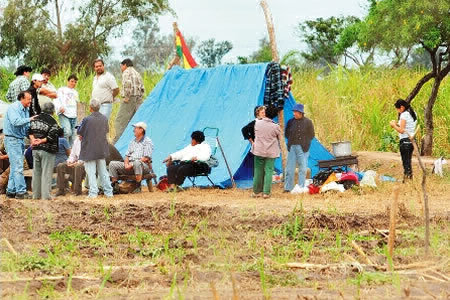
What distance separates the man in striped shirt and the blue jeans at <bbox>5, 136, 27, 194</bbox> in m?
3.02

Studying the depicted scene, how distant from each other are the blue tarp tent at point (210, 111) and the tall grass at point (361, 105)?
4.55m

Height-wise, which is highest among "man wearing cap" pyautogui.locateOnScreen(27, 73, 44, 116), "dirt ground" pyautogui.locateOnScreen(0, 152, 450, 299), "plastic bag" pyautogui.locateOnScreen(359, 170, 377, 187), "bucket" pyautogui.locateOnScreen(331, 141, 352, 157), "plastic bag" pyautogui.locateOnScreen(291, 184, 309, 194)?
Answer: "man wearing cap" pyautogui.locateOnScreen(27, 73, 44, 116)

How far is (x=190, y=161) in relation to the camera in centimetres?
1350

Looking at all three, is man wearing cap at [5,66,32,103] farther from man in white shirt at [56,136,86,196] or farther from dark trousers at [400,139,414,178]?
dark trousers at [400,139,414,178]

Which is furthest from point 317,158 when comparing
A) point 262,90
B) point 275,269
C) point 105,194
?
point 275,269

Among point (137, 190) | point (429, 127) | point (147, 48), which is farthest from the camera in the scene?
point (147, 48)

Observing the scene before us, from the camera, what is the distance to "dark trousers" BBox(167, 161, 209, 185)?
13.5 meters

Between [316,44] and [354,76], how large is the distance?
75.3ft

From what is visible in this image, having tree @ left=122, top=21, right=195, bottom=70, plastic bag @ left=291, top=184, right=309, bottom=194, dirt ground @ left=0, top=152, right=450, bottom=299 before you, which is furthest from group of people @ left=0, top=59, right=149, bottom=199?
tree @ left=122, top=21, right=195, bottom=70

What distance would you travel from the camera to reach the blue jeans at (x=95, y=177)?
12.7 m

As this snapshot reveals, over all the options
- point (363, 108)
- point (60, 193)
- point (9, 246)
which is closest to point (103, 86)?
point (60, 193)

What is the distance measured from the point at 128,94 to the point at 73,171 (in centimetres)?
277

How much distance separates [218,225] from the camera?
30.5 feet

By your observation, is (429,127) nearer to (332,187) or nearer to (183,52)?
(183,52)
